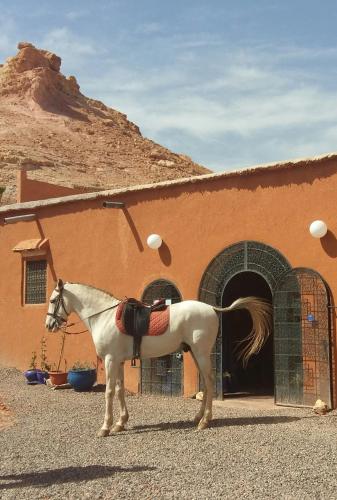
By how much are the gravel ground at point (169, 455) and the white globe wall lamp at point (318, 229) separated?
259 cm

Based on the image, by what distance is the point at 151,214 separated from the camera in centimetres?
1080

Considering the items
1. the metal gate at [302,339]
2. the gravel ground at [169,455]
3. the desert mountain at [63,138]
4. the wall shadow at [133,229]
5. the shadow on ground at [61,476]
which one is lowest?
the shadow on ground at [61,476]

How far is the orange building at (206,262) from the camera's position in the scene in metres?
8.79

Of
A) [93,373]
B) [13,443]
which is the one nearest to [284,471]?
[13,443]

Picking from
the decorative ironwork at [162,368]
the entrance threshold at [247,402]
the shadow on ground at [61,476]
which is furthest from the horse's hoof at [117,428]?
the decorative ironwork at [162,368]

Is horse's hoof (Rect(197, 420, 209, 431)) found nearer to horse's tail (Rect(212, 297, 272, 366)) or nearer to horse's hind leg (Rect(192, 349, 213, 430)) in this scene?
horse's hind leg (Rect(192, 349, 213, 430))

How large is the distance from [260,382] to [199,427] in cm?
536

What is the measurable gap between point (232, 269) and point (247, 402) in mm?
2176

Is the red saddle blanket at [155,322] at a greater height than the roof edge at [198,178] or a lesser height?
lesser

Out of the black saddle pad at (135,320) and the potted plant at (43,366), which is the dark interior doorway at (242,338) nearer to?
the potted plant at (43,366)

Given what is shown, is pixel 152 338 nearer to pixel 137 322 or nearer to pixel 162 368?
pixel 137 322

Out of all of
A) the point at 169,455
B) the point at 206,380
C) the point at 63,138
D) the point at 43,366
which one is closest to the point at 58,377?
the point at 43,366

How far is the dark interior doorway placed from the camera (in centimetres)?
1162

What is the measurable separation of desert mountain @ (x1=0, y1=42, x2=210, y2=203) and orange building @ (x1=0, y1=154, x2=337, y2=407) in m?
17.0
